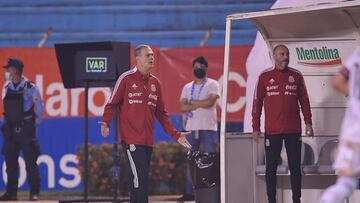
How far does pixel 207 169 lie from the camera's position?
43.9 ft

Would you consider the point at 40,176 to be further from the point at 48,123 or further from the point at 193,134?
the point at 193,134

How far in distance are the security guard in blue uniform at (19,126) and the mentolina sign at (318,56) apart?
16.0 ft

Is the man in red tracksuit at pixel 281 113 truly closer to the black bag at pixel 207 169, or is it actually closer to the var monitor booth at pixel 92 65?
the black bag at pixel 207 169

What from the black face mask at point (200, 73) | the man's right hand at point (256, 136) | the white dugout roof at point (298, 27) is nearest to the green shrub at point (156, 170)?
the black face mask at point (200, 73)

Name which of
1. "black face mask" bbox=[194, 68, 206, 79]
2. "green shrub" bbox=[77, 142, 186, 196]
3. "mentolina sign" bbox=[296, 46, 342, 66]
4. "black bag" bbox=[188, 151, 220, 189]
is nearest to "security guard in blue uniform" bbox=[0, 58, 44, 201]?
"green shrub" bbox=[77, 142, 186, 196]

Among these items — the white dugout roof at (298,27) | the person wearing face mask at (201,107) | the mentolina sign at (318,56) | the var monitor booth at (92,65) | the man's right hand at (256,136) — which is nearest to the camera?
the white dugout roof at (298,27)

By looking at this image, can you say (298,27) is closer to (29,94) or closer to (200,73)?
(200,73)

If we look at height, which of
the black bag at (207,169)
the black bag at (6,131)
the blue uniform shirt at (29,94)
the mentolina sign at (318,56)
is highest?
the mentolina sign at (318,56)

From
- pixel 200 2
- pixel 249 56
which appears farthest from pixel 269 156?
pixel 200 2

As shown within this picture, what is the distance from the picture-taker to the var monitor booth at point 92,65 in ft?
49.1

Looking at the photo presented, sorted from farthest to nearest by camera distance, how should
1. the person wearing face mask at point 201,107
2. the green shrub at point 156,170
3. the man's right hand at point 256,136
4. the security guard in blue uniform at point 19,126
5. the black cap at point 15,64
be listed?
the green shrub at point 156,170 → the security guard in blue uniform at point 19,126 → the black cap at point 15,64 → the person wearing face mask at point 201,107 → the man's right hand at point 256,136

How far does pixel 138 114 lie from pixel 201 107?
3805 mm

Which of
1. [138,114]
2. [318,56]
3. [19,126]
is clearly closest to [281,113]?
[318,56]

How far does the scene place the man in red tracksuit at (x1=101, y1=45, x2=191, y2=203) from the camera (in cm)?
1188
